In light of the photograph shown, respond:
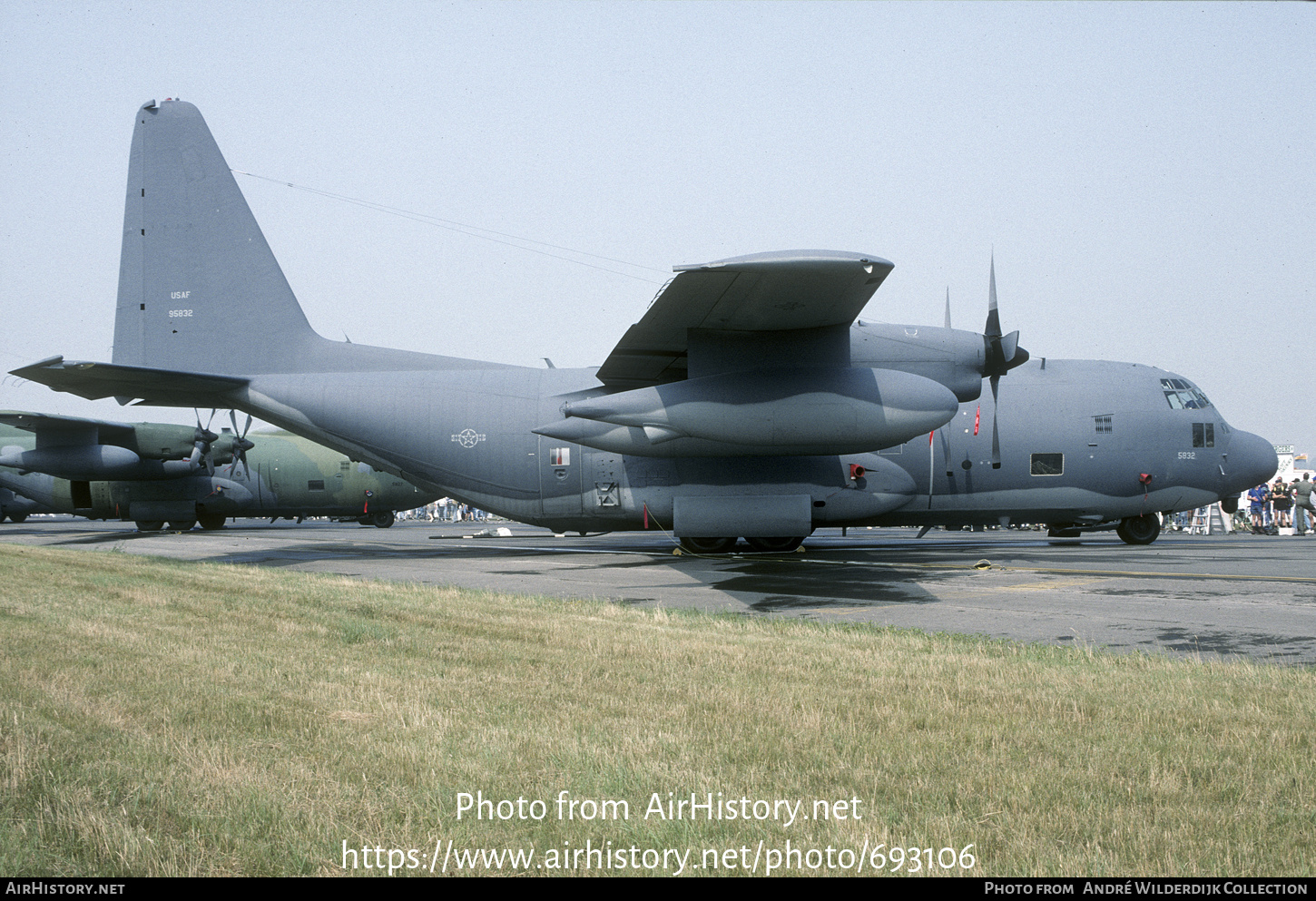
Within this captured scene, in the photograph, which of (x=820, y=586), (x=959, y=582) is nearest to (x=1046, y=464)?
(x=959, y=582)

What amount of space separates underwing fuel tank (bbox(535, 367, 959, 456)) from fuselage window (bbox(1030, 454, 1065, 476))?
5459 millimetres

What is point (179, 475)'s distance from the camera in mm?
34219

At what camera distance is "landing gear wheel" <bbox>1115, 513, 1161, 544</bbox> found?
21.5m

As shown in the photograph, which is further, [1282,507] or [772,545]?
[1282,507]

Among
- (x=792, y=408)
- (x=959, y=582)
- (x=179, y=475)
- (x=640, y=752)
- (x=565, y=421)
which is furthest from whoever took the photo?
(x=179, y=475)

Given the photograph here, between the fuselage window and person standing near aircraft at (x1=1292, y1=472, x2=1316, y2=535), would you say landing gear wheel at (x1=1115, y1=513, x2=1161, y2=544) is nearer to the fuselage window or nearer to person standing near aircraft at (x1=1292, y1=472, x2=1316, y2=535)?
the fuselage window

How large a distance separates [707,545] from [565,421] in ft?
16.0

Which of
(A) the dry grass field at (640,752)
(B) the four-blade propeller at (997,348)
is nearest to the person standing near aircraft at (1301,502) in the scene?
(B) the four-blade propeller at (997,348)

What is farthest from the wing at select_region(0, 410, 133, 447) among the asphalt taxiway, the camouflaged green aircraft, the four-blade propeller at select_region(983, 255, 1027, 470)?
the four-blade propeller at select_region(983, 255, 1027, 470)

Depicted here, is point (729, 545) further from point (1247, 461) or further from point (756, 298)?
point (1247, 461)

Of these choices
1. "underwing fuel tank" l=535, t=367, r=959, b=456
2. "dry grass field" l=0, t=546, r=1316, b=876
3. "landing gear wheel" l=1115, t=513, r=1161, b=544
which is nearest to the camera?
"dry grass field" l=0, t=546, r=1316, b=876

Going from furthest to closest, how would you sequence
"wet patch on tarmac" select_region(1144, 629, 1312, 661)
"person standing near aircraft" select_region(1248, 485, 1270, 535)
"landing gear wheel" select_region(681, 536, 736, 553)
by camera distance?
"person standing near aircraft" select_region(1248, 485, 1270, 535), "landing gear wheel" select_region(681, 536, 736, 553), "wet patch on tarmac" select_region(1144, 629, 1312, 661)

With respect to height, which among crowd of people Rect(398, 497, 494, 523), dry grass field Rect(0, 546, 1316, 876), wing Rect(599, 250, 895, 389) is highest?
wing Rect(599, 250, 895, 389)
